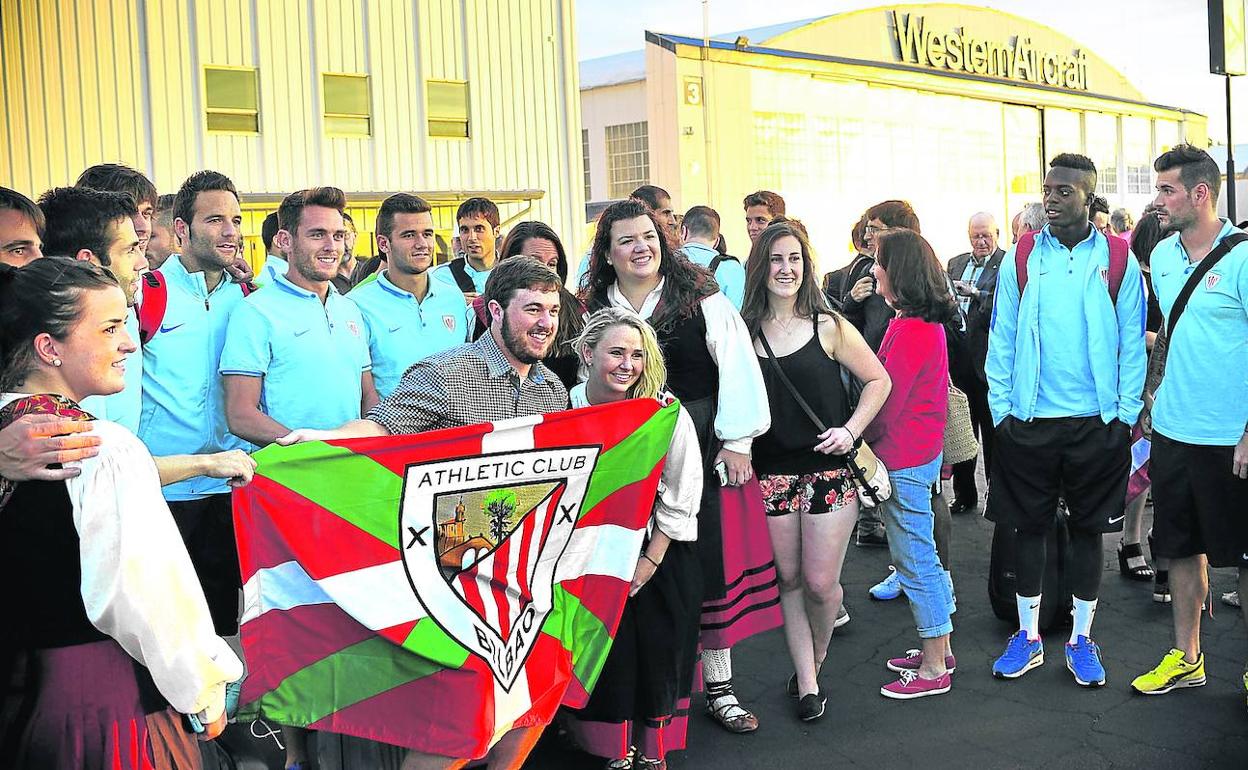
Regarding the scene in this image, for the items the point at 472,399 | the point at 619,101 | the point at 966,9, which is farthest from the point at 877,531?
the point at 966,9

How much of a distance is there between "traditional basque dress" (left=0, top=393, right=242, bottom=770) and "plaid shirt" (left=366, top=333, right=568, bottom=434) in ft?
4.25

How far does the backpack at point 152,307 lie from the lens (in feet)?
14.2

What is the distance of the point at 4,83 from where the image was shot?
14.3m

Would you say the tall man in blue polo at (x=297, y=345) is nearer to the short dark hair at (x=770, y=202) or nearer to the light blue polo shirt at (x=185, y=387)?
the light blue polo shirt at (x=185, y=387)

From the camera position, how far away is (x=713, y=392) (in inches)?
185

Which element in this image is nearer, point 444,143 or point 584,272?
point 584,272

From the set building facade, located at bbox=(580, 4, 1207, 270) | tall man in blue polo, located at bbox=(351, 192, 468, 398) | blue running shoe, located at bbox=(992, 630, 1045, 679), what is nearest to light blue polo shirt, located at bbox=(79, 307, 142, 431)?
tall man in blue polo, located at bbox=(351, 192, 468, 398)

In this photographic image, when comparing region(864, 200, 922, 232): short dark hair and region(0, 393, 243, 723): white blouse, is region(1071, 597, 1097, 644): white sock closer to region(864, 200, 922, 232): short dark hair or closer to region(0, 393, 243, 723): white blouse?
region(864, 200, 922, 232): short dark hair

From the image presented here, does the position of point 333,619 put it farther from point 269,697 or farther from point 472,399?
point 472,399

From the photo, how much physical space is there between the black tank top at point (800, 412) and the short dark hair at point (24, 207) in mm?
2704

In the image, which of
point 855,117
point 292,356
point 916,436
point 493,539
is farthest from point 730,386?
point 855,117

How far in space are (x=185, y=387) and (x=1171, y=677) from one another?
4206 millimetres

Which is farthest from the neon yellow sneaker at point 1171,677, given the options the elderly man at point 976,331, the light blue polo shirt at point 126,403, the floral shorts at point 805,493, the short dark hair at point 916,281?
the light blue polo shirt at point 126,403

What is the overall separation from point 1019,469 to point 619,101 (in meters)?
22.7
